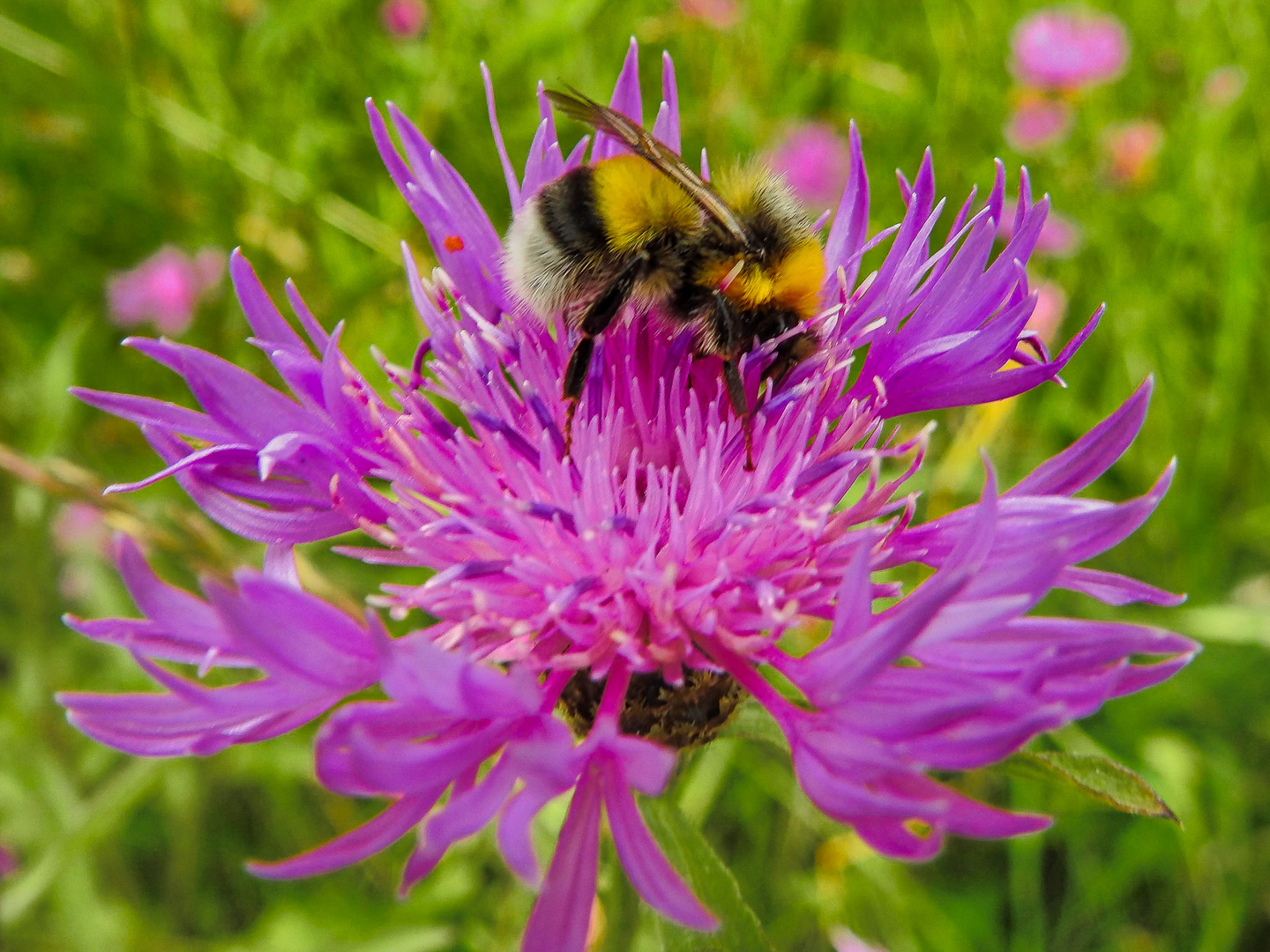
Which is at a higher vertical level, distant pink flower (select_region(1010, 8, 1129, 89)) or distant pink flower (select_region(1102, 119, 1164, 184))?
distant pink flower (select_region(1010, 8, 1129, 89))

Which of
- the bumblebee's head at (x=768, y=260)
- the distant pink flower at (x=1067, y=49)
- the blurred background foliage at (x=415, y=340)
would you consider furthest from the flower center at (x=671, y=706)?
the distant pink flower at (x=1067, y=49)

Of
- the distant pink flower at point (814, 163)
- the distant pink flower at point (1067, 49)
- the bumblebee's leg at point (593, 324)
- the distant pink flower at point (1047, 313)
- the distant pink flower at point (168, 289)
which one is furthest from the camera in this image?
the distant pink flower at point (1067, 49)

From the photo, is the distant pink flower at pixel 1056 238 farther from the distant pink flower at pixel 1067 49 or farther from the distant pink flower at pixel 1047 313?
the distant pink flower at pixel 1067 49

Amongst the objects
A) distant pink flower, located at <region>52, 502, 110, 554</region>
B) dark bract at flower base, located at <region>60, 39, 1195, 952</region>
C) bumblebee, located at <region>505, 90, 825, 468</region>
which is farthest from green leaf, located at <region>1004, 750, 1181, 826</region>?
distant pink flower, located at <region>52, 502, 110, 554</region>

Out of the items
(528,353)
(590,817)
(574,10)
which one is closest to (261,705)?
(590,817)

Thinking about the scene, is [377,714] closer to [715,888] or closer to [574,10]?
[715,888]

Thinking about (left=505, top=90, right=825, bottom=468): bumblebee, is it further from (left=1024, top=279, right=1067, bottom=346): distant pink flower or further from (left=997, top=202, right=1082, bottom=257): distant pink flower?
(left=997, top=202, right=1082, bottom=257): distant pink flower
